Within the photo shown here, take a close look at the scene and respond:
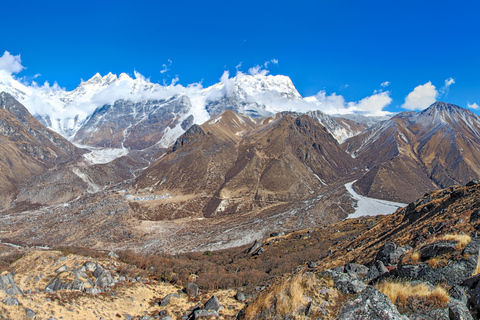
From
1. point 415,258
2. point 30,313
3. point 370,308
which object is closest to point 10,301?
point 30,313

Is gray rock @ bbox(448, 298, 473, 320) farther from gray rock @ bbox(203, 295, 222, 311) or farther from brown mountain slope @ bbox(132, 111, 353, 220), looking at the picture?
brown mountain slope @ bbox(132, 111, 353, 220)

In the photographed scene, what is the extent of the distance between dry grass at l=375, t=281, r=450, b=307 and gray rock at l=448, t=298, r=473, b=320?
0.32 metres

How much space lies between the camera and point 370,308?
7.77 metres

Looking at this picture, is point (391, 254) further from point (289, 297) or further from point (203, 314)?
point (203, 314)

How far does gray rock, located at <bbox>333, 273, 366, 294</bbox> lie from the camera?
29.0 feet

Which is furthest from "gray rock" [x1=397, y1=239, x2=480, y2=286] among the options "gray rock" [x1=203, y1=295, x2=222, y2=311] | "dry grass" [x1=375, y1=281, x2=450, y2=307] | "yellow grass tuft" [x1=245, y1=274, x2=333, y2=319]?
"gray rock" [x1=203, y1=295, x2=222, y2=311]

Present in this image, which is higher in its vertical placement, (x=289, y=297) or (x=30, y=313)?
(x=30, y=313)

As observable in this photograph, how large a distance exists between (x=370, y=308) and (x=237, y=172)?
390 ft

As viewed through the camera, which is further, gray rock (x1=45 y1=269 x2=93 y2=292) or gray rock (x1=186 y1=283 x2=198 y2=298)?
gray rock (x1=186 y1=283 x2=198 y2=298)

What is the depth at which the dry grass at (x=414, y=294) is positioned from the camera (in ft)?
27.3

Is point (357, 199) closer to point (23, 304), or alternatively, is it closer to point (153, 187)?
point (153, 187)

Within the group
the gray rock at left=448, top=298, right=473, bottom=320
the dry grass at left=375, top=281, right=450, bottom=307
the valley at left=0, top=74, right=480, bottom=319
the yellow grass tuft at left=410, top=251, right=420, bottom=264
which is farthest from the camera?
the valley at left=0, top=74, right=480, bottom=319

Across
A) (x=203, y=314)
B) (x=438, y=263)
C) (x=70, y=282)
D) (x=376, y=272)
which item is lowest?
(x=203, y=314)

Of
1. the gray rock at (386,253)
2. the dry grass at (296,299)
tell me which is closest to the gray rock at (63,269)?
the dry grass at (296,299)
